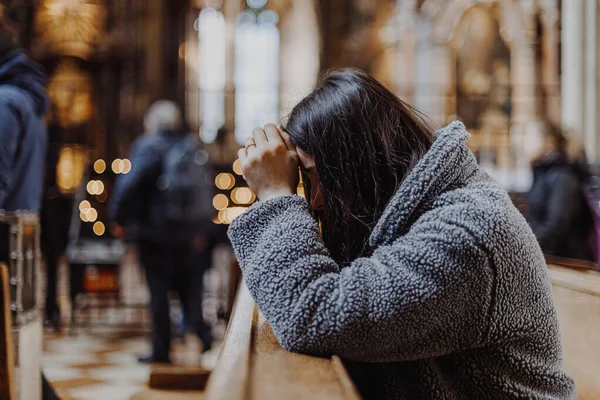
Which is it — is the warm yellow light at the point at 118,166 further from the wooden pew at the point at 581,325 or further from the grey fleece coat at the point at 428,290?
the grey fleece coat at the point at 428,290

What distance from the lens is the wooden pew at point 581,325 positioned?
68.1 inches

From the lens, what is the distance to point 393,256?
111 centimetres

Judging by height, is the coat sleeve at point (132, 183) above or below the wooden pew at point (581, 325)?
above

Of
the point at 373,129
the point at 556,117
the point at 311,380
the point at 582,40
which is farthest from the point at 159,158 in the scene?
the point at 556,117

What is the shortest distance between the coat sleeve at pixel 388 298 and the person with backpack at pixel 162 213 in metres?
3.52

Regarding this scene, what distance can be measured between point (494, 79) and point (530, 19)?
1166 mm

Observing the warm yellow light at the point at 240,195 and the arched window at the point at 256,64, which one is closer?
the warm yellow light at the point at 240,195

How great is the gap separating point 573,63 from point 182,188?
7534 millimetres

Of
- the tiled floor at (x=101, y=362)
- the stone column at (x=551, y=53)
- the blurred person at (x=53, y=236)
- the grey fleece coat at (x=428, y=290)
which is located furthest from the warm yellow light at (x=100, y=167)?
the stone column at (x=551, y=53)

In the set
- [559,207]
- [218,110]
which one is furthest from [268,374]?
[218,110]

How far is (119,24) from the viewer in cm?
1173

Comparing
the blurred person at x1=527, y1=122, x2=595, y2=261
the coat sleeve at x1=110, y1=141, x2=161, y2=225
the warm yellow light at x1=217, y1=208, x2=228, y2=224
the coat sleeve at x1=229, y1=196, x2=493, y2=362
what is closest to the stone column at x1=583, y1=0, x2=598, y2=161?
the warm yellow light at x1=217, y1=208, x2=228, y2=224

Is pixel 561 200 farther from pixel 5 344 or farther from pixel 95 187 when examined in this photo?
pixel 95 187

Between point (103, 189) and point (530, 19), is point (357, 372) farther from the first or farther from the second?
point (530, 19)
